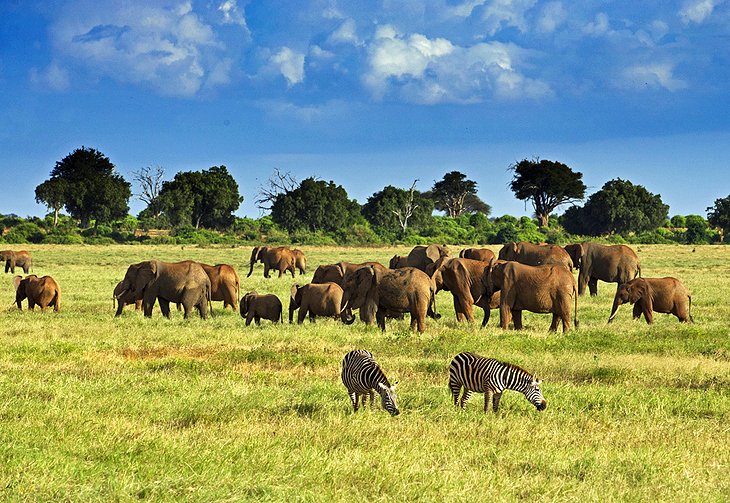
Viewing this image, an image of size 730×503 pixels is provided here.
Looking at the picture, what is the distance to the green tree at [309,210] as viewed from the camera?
9306cm

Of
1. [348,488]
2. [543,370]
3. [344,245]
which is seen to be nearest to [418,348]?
[543,370]

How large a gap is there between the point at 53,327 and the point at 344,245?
2378 inches

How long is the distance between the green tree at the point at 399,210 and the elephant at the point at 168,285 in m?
78.8

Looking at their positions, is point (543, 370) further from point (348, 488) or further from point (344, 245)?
point (344, 245)

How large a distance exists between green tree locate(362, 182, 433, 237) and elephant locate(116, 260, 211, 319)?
259 ft

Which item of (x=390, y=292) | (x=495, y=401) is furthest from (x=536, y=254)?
(x=495, y=401)

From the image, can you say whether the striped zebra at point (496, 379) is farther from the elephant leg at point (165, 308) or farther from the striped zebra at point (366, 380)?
the elephant leg at point (165, 308)

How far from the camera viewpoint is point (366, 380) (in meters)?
9.77

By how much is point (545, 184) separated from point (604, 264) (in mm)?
68121

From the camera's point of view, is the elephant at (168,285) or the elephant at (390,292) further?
the elephant at (168,285)

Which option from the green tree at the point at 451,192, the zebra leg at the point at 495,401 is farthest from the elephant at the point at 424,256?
the green tree at the point at 451,192

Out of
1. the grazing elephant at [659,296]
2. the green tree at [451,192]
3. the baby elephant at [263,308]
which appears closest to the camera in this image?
the grazing elephant at [659,296]

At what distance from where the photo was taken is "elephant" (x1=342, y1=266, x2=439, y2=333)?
18531 millimetres

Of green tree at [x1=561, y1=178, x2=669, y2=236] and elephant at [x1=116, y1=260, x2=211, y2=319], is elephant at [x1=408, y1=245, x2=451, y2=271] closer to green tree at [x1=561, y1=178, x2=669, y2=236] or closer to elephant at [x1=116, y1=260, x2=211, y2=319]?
elephant at [x1=116, y1=260, x2=211, y2=319]
